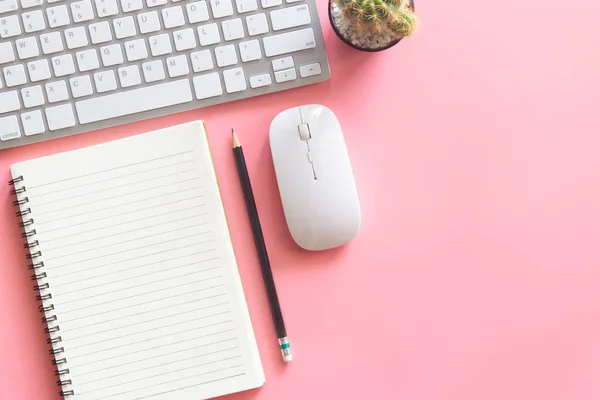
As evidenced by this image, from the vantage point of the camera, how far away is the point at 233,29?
70 centimetres

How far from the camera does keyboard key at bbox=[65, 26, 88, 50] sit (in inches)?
27.7

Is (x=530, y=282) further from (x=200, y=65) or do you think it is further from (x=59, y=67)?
(x=59, y=67)

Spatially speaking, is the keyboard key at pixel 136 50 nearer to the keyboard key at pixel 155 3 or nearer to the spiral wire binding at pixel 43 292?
the keyboard key at pixel 155 3

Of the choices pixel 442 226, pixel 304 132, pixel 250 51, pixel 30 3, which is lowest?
pixel 442 226

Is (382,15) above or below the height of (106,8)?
below

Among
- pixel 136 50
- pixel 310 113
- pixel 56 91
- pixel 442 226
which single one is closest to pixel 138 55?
pixel 136 50

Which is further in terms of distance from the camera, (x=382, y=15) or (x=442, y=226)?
(x=442, y=226)

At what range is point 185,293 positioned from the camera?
71cm

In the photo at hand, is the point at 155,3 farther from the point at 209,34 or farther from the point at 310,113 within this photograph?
the point at 310,113

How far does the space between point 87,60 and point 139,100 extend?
0.08 meters

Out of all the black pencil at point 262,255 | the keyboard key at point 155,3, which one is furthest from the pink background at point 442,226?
the keyboard key at point 155,3

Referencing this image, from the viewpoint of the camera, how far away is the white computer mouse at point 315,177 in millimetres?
684

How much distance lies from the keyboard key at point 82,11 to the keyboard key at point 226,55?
0.16 meters

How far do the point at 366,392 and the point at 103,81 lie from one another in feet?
1.61
